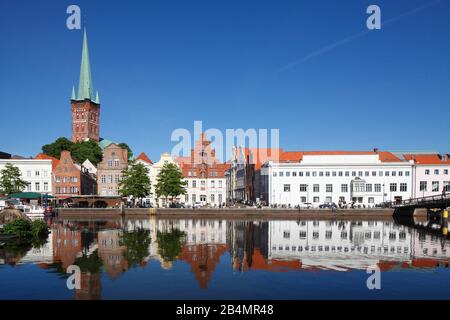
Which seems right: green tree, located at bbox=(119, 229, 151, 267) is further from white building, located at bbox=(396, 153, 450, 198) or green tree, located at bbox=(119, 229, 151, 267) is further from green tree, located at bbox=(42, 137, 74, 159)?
green tree, located at bbox=(42, 137, 74, 159)

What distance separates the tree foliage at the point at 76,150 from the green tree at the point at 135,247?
275ft

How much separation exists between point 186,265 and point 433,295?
47.0 feet

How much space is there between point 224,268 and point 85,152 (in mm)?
103474

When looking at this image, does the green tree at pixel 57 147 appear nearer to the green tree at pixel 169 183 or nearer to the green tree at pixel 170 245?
the green tree at pixel 169 183

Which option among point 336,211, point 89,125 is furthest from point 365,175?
point 89,125

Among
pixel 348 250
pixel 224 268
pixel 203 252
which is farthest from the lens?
pixel 348 250

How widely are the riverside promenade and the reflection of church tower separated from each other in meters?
51.6

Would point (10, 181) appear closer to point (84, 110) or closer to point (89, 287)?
point (89, 287)

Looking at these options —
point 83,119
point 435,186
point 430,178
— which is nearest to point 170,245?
point 430,178

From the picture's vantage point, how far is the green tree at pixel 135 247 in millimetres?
26828

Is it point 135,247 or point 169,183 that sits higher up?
point 169,183

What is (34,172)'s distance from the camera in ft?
A: 298

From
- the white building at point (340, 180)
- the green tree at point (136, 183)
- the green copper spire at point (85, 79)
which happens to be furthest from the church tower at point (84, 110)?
the white building at point (340, 180)
